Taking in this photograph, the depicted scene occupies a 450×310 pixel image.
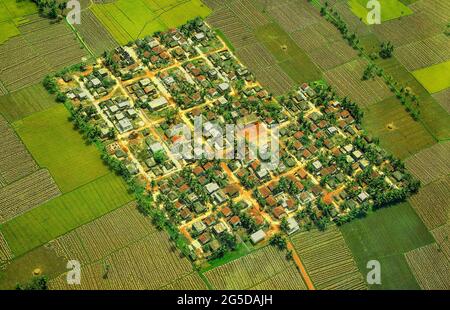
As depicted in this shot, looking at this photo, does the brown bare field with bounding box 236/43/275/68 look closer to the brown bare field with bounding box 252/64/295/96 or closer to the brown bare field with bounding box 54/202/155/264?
the brown bare field with bounding box 252/64/295/96

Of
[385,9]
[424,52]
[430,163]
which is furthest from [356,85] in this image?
[385,9]

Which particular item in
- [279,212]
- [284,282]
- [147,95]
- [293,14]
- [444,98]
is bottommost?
[284,282]

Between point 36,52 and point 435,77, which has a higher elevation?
point 435,77

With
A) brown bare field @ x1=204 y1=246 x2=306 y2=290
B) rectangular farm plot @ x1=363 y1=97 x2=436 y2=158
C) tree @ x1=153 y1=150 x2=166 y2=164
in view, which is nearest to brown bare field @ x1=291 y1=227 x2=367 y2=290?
brown bare field @ x1=204 y1=246 x2=306 y2=290

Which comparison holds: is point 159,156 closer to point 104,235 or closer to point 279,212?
point 104,235
